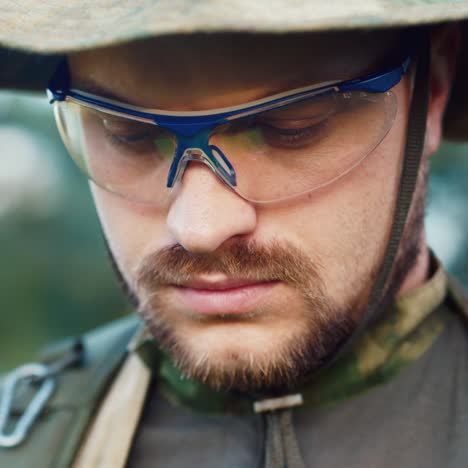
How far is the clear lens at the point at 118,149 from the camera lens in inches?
51.3

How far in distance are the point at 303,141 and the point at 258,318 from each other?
13.3 inches

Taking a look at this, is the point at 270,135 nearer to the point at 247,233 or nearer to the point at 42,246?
the point at 247,233

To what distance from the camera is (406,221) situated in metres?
1.41

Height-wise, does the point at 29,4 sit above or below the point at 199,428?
above

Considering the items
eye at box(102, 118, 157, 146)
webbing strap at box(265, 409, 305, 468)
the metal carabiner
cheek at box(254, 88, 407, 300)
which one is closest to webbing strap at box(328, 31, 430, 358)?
cheek at box(254, 88, 407, 300)

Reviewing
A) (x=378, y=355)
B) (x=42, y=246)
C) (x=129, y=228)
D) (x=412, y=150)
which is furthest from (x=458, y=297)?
(x=42, y=246)

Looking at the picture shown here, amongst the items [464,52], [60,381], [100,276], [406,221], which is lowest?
[100,276]

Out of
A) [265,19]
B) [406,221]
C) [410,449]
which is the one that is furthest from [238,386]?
[265,19]

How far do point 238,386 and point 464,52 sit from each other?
3.04ft

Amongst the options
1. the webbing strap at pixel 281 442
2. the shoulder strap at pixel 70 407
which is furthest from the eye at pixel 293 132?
the shoulder strap at pixel 70 407

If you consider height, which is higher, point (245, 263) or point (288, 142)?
point (288, 142)

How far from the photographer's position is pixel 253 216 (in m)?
1.24

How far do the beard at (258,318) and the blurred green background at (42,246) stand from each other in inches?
181

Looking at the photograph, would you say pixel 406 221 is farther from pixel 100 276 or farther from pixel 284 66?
pixel 100 276
